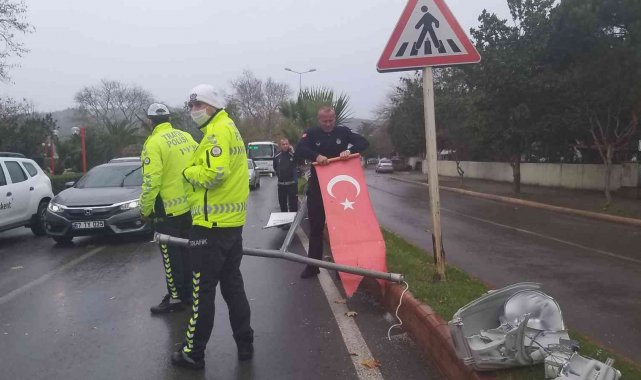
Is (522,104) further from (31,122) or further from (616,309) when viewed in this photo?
(31,122)

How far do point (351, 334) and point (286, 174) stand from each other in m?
7.09

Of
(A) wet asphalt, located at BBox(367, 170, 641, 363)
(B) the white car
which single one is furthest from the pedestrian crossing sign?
(B) the white car

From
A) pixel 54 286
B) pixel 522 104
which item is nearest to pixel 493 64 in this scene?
pixel 522 104

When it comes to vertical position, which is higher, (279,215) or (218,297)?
(279,215)

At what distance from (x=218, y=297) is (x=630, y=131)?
49.4 feet

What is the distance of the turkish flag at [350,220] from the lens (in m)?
5.69

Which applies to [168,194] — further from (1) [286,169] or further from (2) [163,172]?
(1) [286,169]

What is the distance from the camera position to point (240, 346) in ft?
14.3

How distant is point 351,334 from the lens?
4918mm

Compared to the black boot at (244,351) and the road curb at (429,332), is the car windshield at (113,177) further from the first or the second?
the black boot at (244,351)

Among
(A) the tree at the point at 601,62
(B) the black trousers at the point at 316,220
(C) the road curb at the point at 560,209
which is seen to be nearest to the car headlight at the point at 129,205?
(B) the black trousers at the point at 316,220

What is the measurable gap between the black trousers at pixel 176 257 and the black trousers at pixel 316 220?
158 centimetres

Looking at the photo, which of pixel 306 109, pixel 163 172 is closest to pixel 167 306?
pixel 163 172

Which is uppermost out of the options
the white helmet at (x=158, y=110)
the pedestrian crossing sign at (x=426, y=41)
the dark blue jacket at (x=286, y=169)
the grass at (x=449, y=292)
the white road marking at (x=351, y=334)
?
the pedestrian crossing sign at (x=426, y=41)
